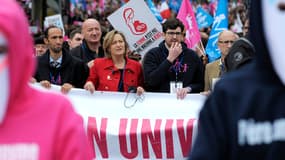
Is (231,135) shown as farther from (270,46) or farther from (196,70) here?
(196,70)

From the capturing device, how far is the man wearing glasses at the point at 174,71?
7086 millimetres

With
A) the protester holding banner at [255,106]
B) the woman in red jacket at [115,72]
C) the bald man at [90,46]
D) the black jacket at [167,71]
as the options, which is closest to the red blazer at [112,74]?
the woman in red jacket at [115,72]

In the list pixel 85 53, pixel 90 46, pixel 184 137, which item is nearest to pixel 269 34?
pixel 184 137

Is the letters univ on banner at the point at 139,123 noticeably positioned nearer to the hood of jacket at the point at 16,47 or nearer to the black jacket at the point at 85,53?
the black jacket at the point at 85,53

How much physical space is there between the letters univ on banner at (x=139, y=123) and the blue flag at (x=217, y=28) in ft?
9.22

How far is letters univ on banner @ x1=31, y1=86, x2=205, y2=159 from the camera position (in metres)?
6.92

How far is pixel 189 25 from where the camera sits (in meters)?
10.7

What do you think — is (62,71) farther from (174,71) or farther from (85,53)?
(85,53)

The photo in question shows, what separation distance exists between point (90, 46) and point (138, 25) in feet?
4.02

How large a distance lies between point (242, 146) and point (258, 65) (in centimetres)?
26

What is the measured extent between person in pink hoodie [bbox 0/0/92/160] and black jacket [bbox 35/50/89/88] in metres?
4.69

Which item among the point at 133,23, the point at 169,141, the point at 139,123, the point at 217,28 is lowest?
the point at 169,141

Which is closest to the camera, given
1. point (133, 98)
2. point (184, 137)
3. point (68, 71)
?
point (184, 137)

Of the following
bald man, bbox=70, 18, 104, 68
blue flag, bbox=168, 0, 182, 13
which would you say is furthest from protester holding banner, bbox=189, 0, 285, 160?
blue flag, bbox=168, 0, 182, 13
